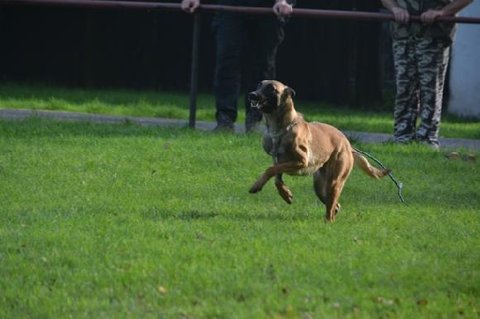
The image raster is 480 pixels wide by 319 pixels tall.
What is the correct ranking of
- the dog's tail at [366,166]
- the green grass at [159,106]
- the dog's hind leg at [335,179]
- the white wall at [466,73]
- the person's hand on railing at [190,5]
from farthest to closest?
the white wall at [466,73] → the green grass at [159,106] → the person's hand on railing at [190,5] → the dog's tail at [366,166] → the dog's hind leg at [335,179]

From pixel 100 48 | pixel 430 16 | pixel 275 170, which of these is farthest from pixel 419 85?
pixel 100 48

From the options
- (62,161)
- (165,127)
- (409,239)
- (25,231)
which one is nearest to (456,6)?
(165,127)

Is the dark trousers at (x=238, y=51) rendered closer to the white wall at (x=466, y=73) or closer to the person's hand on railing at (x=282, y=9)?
the person's hand on railing at (x=282, y=9)

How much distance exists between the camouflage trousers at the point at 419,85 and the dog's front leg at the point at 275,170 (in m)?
→ 4.49

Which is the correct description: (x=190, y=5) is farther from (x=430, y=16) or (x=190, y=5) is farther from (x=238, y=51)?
(x=430, y=16)

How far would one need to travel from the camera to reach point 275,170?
9.40 meters

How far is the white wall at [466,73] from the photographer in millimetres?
19953

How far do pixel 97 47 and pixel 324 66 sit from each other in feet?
13.6

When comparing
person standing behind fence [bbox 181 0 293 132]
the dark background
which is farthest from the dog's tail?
the dark background

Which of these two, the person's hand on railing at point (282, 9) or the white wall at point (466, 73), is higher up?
the person's hand on railing at point (282, 9)

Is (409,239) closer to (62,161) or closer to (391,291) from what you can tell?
(391,291)

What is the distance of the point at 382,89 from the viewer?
2103cm

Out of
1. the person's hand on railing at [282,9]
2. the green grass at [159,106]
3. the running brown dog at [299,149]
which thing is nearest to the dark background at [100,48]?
→ the green grass at [159,106]

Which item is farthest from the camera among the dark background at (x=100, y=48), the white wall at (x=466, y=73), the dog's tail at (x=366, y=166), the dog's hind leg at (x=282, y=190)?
the dark background at (x=100, y=48)
